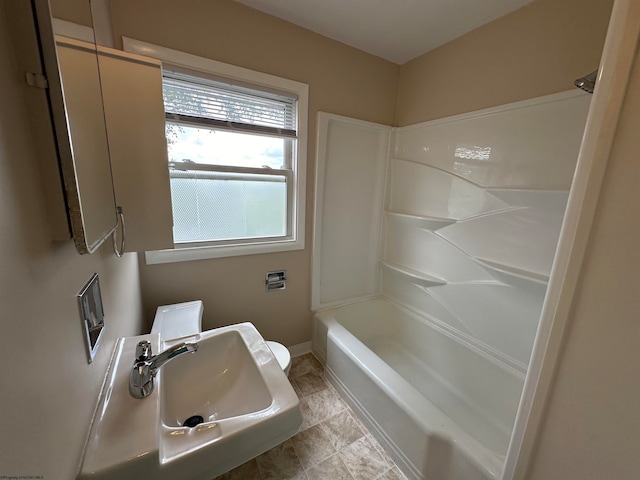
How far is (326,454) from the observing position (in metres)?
1.34

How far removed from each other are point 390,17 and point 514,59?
752 millimetres

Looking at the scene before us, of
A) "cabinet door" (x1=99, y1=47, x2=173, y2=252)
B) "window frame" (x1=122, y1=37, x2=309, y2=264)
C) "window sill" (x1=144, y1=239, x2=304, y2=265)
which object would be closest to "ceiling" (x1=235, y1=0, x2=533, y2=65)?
"window frame" (x1=122, y1=37, x2=309, y2=264)

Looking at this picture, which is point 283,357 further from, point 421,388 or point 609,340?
point 609,340

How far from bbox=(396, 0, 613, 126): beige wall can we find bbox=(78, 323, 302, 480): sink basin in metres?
1.90

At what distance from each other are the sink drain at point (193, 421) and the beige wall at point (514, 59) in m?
2.18

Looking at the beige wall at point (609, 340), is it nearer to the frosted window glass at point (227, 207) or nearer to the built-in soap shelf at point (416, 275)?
the built-in soap shelf at point (416, 275)

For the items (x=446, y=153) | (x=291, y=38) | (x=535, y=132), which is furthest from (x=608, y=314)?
(x=291, y=38)

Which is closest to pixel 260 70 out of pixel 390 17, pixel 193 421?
pixel 390 17

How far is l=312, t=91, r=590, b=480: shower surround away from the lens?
1.25m

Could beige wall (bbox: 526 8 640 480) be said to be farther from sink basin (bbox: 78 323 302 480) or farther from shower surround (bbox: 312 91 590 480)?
sink basin (bbox: 78 323 302 480)

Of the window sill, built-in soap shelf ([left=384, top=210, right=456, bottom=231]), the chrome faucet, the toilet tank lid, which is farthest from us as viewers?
built-in soap shelf ([left=384, top=210, right=456, bottom=231])

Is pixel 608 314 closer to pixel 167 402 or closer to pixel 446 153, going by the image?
pixel 167 402

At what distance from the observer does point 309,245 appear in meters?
1.96

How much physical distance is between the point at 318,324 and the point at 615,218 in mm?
1780
